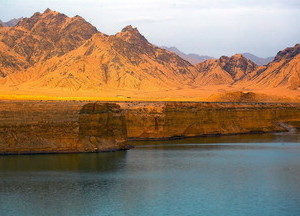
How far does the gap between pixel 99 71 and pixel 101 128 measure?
361 ft

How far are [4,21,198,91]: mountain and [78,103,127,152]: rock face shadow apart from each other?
93.5m

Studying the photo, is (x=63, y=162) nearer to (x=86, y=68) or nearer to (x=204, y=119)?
(x=204, y=119)

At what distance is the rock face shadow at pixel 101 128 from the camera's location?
6688cm

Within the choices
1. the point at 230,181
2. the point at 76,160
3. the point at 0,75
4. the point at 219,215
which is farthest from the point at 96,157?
the point at 0,75

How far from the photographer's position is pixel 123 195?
42.2 m

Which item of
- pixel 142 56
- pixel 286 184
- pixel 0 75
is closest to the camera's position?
pixel 286 184

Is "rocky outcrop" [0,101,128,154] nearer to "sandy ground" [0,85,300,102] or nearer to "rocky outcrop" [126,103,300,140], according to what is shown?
"rocky outcrop" [126,103,300,140]

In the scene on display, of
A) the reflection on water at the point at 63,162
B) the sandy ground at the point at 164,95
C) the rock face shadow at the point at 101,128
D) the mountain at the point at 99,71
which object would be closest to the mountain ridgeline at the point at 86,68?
the mountain at the point at 99,71

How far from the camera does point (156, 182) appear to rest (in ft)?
157

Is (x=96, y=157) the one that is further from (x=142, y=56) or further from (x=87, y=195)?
(x=142, y=56)

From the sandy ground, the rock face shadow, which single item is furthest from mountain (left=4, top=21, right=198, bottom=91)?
the rock face shadow

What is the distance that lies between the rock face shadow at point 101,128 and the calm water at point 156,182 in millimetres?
2427

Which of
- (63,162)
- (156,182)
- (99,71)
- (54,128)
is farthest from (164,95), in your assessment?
(156,182)

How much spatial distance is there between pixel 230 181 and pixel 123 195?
11.1 m
